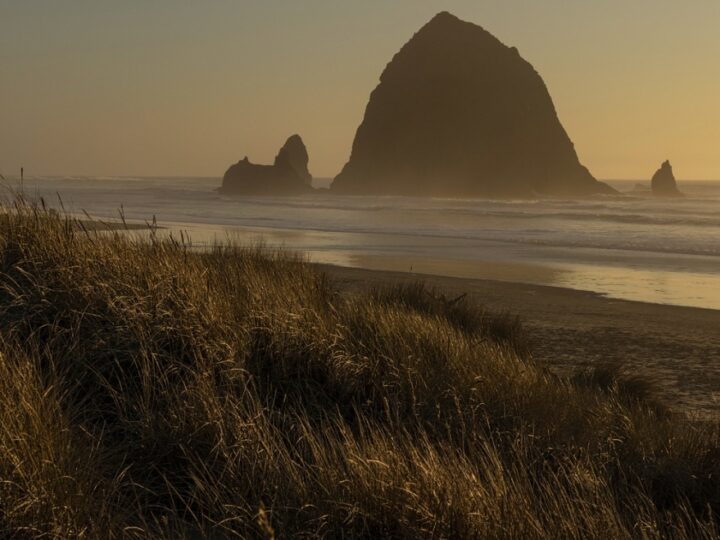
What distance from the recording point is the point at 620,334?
→ 34.2 ft

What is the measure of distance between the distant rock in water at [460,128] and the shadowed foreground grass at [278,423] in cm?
12757

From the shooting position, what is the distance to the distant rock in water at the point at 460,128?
14100 cm

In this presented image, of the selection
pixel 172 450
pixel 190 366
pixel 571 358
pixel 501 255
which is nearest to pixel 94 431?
pixel 172 450

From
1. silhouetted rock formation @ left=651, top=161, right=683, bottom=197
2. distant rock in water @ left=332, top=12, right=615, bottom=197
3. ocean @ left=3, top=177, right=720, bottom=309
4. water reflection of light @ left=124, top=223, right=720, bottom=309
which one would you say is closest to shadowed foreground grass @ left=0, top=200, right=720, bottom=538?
ocean @ left=3, top=177, right=720, bottom=309

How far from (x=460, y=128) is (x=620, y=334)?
14460 centimetres

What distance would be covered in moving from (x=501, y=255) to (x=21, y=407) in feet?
68.0

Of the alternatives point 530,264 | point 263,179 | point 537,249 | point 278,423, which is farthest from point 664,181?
point 278,423

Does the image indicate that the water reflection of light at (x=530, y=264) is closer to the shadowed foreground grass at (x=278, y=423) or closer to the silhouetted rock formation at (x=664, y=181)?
the shadowed foreground grass at (x=278, y=423)

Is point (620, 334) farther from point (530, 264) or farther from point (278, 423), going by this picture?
point (530, 264)

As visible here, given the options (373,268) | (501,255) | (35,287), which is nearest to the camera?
(35,287)

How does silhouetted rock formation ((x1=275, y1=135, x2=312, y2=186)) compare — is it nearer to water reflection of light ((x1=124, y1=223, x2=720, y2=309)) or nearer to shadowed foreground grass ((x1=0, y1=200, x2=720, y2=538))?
water reflection of light ((x1=124, y1=223, x2=720, y2=309))

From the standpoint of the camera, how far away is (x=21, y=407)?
11.5 ft

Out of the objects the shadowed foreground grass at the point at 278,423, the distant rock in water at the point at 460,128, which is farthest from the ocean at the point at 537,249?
the distant rock in water at the point at 460,128

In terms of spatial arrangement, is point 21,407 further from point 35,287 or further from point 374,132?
point 374,132
